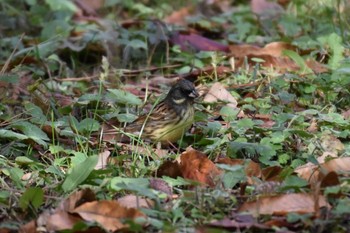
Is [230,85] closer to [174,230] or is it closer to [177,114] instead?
[177,114]

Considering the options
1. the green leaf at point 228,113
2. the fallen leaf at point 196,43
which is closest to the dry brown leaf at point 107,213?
the green leaf at point 228,113

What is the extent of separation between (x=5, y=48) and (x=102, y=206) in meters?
3.69

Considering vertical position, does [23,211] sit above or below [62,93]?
above

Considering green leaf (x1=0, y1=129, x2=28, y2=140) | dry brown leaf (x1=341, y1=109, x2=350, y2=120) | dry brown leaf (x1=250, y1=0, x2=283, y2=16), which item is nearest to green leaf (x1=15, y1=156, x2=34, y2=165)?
green leaf (x1=0, y1=129, x2=28, y2=140)

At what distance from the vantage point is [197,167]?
4.34 meters

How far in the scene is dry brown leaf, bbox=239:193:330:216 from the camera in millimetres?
3736

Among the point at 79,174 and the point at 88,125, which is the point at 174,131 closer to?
the point at 88,125

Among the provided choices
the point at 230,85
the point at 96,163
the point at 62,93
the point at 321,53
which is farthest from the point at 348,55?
the point at 96,163

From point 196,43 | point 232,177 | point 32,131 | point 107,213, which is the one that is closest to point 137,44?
point 196,43

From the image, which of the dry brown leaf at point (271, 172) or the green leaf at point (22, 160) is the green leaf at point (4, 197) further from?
the dry brown leaf at point (271, 172)

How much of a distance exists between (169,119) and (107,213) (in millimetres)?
1585

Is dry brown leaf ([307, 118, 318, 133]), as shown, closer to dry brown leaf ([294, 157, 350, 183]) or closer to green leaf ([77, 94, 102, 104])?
dry brown leaf ([294, 157, 350, 183])

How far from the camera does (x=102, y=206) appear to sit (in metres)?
3.79

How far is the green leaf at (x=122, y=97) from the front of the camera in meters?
5.45
